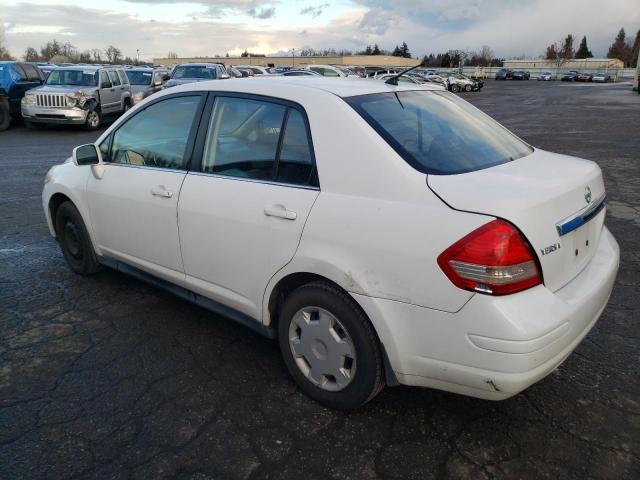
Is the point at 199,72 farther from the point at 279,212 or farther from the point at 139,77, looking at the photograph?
the point at 279,212

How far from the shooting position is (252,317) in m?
3.09

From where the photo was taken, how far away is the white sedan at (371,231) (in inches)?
86.9

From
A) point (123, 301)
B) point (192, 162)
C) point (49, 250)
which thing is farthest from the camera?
point (49, 250)

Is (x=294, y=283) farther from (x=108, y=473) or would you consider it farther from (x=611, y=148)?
(x=611, y=148)

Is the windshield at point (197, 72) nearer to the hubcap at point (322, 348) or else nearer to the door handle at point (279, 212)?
the door handle at point (279, 212)

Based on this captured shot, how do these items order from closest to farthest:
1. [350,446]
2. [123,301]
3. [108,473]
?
1. [108,473]
2. [350,446]
3. [123,301]

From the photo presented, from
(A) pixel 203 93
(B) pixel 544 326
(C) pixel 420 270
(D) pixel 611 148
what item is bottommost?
(D) pixel 611 148

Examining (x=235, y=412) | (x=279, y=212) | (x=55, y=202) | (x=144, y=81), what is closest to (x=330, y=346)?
(x=235, y=412)

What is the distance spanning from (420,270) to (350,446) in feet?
3.14

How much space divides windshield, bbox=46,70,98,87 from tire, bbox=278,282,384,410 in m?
16.1

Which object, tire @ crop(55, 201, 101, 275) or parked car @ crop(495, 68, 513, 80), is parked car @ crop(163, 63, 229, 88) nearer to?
tire @ crop(55, 201, 101, 275)

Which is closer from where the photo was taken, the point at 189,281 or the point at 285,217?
the point at 285,217

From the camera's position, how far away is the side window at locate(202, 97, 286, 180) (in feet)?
9.73

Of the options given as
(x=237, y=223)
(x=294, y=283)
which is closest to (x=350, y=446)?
(x=294, y=283)
